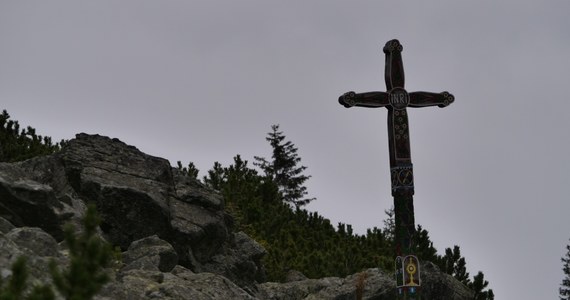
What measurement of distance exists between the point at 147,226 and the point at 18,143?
609 inches

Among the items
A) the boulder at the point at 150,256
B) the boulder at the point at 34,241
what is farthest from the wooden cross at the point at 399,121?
the boulder at the point at 34,241

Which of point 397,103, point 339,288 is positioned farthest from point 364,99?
point 339,288

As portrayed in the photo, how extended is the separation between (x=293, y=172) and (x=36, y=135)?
26.1 meters

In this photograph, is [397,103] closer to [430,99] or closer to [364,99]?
[364,99]

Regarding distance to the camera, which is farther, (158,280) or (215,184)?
(215,184)

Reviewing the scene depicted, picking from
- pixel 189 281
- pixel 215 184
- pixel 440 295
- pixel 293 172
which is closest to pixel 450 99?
pixel 440 295

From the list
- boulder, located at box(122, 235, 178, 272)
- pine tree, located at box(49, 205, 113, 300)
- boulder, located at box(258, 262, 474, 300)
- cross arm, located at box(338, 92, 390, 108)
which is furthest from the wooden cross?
pine tree, located at box(49, 205, 113, 300)

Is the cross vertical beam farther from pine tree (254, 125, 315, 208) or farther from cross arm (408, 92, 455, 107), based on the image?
pine tree (254, 125, 315, 208)

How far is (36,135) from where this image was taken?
3588 cm

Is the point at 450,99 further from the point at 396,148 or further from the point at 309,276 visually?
the point at 309,276

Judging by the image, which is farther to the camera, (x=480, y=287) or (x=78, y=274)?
(x=480, y=287)

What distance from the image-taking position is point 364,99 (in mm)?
19609

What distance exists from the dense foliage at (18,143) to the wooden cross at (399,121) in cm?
1306

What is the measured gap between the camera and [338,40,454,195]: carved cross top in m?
19.0
